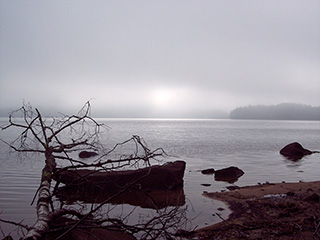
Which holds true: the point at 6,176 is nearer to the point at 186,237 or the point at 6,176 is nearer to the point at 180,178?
the point at 180,178

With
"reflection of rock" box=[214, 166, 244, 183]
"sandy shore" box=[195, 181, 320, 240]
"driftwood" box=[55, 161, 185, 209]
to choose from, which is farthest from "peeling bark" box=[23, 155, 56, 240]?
"reflection of rock" box=[214, 166, 244, 183]

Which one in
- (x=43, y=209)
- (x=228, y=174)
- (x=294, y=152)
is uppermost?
(x=43, y=209)

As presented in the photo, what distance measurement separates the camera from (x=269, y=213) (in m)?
9.59

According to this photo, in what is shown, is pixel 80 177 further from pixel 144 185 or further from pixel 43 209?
pixel 144 185

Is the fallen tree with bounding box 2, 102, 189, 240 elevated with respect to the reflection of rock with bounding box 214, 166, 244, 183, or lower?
elevated

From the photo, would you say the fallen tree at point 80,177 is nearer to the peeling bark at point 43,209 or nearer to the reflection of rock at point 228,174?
the peeling bark at point 43,209

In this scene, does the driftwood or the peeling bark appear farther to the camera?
the driftwood

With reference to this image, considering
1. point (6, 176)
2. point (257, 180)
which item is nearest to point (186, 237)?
point (257, 180)

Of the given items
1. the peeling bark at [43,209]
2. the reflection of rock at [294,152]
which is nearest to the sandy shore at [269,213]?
the peeling bark at [43,209]

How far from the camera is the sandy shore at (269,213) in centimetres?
745

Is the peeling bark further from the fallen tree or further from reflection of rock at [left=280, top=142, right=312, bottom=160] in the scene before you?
reflection of rock at [left=280, top=142, right=312, bottom=160]

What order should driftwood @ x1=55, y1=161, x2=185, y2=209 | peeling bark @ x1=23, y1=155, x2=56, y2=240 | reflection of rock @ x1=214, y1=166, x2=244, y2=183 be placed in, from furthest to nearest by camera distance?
1. reflection of rock @ x1=214, y1=166, x2=244, y2=183
2. driftwood @ x1=55, y1=161, x2=185, y2=209
3. peeling bark @ x1=23, y1=155, x2=56, y2=240

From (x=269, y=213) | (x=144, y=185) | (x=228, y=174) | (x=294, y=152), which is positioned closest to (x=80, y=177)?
(x=269, y=213)

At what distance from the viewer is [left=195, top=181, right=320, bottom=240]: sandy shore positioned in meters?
7.45
